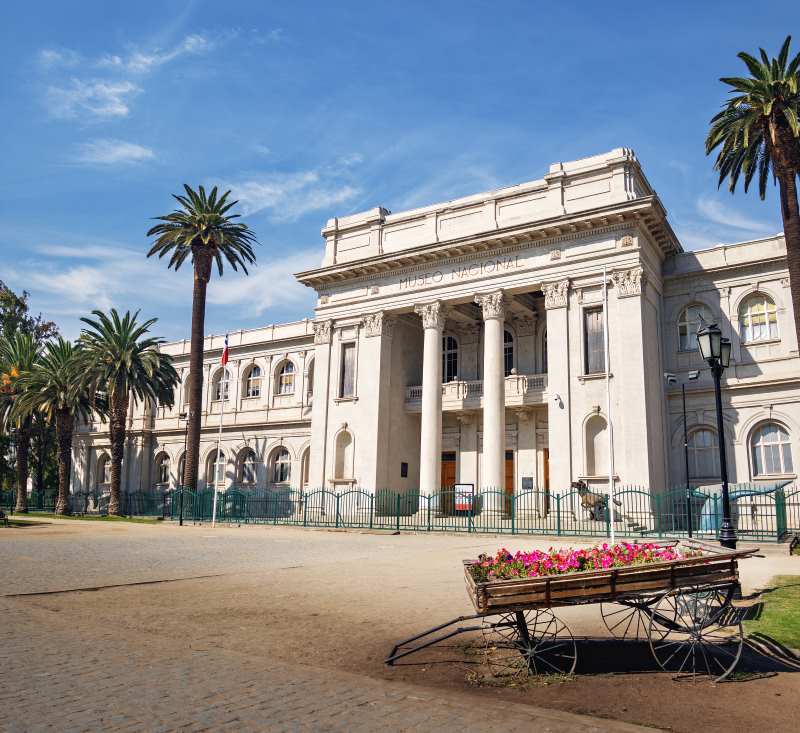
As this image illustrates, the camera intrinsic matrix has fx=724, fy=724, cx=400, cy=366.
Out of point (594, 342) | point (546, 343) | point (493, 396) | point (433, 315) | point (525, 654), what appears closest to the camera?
point (525, 654)

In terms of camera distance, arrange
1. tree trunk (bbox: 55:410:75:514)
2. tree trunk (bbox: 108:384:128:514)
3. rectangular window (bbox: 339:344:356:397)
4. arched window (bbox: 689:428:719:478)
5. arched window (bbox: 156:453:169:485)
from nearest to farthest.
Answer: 1. arched window (bbox: 689:428:719:478)
2. rectangular window (bbox: 339:344:356:397)
3. tree trunk (bbox: 108:384:128:514)
4. tree trunk (bbox: 55:410:75:514)
5. arched window (bbox: 156:453:169:485)

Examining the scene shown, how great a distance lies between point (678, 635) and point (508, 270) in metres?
26.5

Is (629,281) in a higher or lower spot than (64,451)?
higher

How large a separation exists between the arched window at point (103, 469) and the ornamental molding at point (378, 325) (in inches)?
1154

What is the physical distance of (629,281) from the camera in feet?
99.3

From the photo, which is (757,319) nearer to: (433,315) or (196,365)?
(433,315)

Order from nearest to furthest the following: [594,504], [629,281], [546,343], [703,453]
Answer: [594,504], [629,281], [703,453], [546,343]

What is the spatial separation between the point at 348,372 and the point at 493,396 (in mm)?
9110

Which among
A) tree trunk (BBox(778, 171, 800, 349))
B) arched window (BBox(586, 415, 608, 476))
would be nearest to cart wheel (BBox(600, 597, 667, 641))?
tree trunk (BBox(778, 171, 800, 349))

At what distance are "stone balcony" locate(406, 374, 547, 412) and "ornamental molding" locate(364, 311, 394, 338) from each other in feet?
11.2

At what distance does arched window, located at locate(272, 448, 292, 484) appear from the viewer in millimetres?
46625

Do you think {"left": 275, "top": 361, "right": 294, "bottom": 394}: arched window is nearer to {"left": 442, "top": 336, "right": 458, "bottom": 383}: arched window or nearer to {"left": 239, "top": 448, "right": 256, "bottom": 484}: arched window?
{"left": 239, "top": 448, "right": 256, "bottom": 484}: arched window

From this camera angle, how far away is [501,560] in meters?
7.21

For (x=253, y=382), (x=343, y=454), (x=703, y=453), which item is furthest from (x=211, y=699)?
(x=253, y=382)
